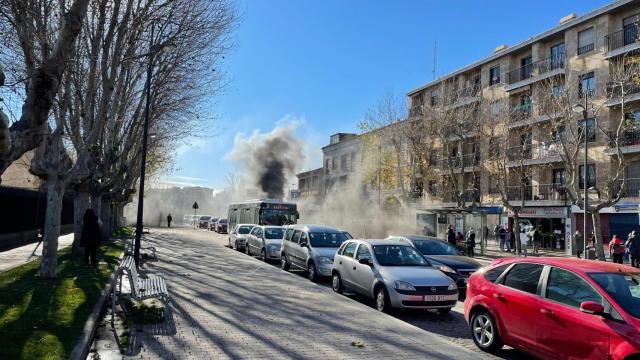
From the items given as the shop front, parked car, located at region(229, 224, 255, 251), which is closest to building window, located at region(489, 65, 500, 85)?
the shop front

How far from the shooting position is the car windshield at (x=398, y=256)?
10.6 metres

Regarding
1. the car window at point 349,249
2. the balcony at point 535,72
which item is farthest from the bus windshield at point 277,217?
the car window at point 349,249

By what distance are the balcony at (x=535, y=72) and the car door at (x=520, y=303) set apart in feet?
85.5

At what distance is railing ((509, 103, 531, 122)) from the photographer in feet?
102

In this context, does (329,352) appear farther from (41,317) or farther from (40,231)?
(40,231)

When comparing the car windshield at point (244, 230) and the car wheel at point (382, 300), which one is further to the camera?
the car windshield at point (244, 230)

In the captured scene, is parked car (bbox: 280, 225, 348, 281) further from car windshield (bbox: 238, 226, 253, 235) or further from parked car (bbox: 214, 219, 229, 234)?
parked car (bbox: 214, 219, 229, 234)

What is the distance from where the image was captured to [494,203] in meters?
38.0

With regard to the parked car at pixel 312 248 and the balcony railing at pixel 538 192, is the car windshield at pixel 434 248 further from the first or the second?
the balcony railing at pixel 538 192

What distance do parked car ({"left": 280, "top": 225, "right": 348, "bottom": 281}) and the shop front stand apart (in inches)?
851

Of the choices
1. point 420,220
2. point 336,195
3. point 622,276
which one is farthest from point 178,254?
point 336,195

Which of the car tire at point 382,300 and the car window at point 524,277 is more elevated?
the car window at point 524,277

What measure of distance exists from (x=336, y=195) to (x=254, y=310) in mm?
45240

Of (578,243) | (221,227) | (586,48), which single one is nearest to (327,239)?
(578,243)
